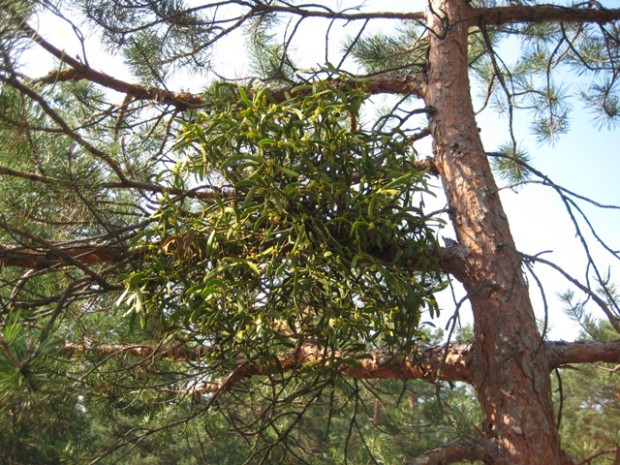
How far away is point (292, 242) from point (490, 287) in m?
0.47

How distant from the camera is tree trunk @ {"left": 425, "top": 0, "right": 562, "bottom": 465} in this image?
1189 mm

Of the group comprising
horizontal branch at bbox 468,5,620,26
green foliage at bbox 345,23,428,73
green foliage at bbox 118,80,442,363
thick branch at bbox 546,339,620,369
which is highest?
green foliage at bbox 345,23,428,73

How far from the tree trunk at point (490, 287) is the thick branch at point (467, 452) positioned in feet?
0.07

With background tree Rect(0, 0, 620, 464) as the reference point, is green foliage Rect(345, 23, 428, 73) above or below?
above

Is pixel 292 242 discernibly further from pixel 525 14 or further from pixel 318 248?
pixel 525 14

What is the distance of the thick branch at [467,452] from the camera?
1169 millimetres

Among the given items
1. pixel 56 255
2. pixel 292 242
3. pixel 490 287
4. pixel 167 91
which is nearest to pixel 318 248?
pixel 292 242

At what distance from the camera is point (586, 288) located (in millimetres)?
1254

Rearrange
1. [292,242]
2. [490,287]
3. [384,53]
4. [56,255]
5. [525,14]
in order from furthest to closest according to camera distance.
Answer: [384,53] < [525,14] < [56,255] < [490,287] < [292,242]

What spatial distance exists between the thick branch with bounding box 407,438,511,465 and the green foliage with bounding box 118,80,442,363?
212 millimetres

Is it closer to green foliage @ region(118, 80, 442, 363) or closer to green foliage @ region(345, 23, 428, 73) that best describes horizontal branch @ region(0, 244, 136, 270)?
green foliage @ region(118, 80, 442, 363)

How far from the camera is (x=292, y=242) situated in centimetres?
108

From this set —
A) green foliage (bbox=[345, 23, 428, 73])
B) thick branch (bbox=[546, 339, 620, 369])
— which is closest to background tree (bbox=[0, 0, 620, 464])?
thick branch (bbox=[546, 339, 620, 369])

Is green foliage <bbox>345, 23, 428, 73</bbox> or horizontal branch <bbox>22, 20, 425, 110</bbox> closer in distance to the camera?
horizontal branch <bbox>22, 20, 425, 110</bbox>
